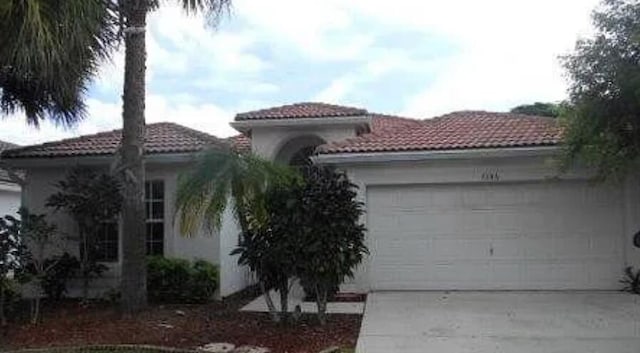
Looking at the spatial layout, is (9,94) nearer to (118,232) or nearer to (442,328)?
(118,232)

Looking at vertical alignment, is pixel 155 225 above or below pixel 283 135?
below

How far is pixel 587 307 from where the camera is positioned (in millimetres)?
13039

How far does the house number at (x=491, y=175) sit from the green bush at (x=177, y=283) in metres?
5.90

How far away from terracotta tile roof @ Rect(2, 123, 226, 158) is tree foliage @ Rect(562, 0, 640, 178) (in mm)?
6992

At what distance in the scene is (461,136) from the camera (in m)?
16.2

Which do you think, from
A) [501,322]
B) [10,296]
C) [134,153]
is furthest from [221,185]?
[10,296]

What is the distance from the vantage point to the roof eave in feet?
62.3

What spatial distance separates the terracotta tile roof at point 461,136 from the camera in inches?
609

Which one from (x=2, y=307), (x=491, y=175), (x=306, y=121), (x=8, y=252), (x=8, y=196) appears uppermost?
(x=306, y=121)

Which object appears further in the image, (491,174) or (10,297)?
(491,174)

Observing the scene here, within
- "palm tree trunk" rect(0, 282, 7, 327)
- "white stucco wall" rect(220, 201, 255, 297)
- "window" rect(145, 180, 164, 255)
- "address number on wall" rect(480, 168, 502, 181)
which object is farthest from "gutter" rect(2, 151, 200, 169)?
"address number on wall" rect(480, 168, 502, 181)

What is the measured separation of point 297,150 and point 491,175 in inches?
261

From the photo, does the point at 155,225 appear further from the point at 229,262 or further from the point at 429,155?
the point at 429,155

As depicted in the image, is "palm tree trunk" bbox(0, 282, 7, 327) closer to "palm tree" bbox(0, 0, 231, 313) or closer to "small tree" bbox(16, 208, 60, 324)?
"small tree" bbox(16, 208, 60, 324)
